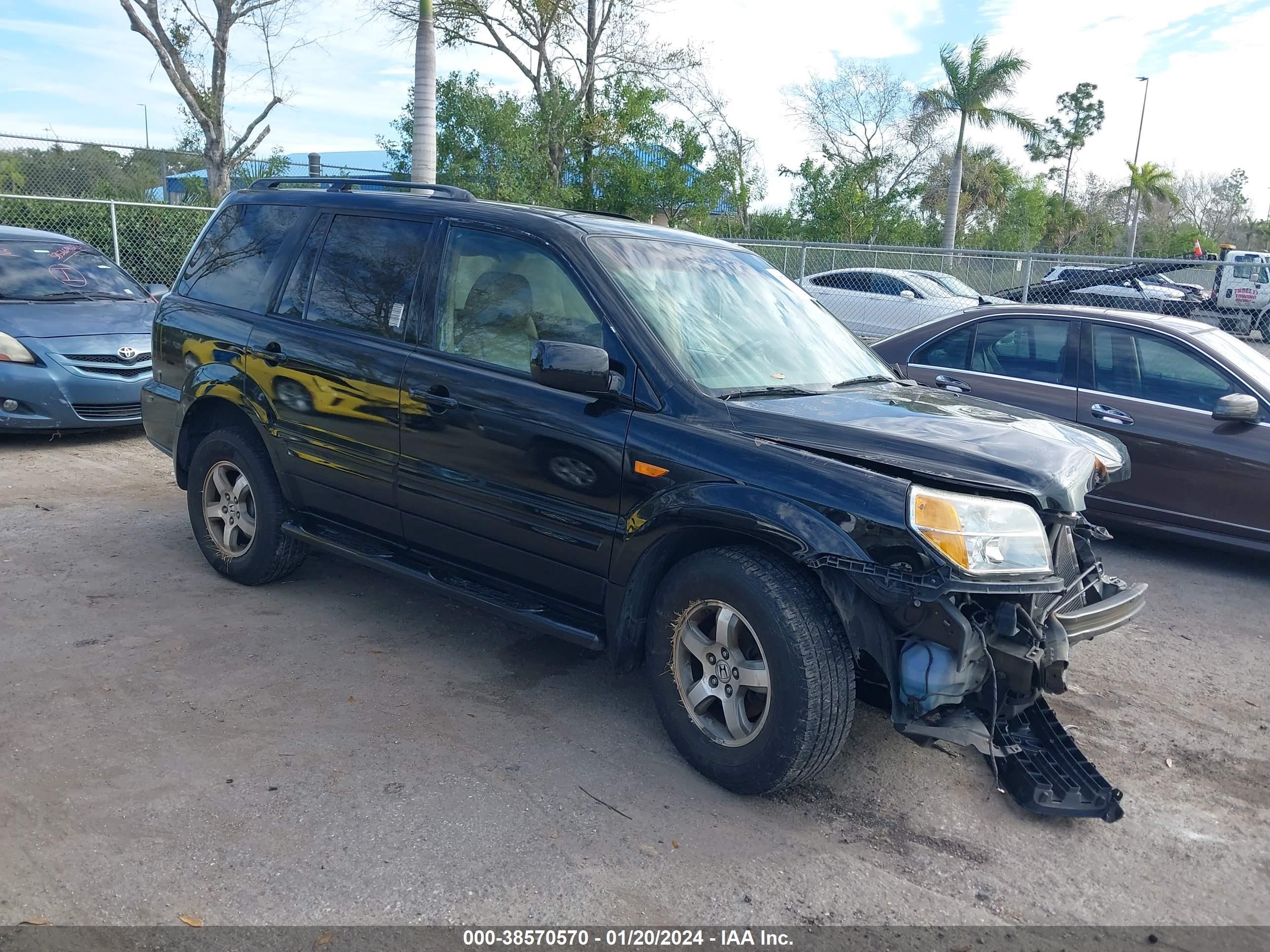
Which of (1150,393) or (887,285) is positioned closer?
(1150,393)

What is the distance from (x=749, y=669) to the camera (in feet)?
11.1

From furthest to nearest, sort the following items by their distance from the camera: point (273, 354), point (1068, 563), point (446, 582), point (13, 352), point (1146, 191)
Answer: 1. point (1146, 191)
2. point (13, 352)
3. point (273, 354)
4. point (446, 582)
5. point (1068, 563)

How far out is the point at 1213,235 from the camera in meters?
61.4

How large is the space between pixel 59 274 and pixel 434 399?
678 cm

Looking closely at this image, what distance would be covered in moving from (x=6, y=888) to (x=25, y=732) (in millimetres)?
1021

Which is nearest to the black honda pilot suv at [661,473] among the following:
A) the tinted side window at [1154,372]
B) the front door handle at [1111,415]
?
the front door handle at [1111,415]

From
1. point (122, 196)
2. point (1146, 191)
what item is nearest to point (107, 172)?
point (122, 196)

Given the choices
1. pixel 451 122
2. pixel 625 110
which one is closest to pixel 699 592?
pixel 451 122

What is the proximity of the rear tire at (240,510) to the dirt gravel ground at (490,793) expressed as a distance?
7.3 inches

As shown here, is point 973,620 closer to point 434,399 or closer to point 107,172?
point 434,399

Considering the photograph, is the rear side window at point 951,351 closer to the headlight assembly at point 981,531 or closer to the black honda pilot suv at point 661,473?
the black honda pilot suv at point 661,473

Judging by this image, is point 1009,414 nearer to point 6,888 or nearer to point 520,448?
point 520,448

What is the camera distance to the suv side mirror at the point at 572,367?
3523 mm

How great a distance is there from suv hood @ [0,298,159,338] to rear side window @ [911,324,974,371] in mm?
6124
